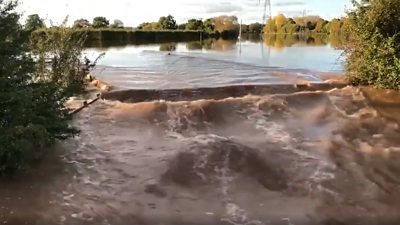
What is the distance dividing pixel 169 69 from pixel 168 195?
16.0 metres

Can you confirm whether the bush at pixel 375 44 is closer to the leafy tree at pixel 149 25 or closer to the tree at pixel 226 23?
the leafy tree at pixel 149 25

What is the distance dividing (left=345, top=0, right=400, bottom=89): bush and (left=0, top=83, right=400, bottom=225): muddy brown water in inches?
136

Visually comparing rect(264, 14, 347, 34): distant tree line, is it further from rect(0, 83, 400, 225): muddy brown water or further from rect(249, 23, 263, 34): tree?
rect(0, 83, 400, 225): muddy brown water

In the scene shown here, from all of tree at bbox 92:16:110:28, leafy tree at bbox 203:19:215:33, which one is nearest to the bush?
tree at bbox 92:16:110:28

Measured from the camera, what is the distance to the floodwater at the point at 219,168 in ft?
17.9

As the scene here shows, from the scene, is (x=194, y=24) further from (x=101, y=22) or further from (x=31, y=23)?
(x=31, y=23)

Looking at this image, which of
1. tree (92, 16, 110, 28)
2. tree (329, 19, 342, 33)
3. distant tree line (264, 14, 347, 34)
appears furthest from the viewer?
distant tree line (264, 14, 347, 34)

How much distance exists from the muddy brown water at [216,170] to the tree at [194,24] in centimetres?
7161

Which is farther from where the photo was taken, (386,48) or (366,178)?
(386,48)

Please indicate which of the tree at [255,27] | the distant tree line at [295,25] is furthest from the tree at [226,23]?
the tree at [255,27]

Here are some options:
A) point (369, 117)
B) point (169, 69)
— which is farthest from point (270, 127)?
point (169, 69)

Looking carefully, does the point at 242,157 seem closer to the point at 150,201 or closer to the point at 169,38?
the point at 150,201

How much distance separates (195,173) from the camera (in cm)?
686

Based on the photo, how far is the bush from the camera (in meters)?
14.5
